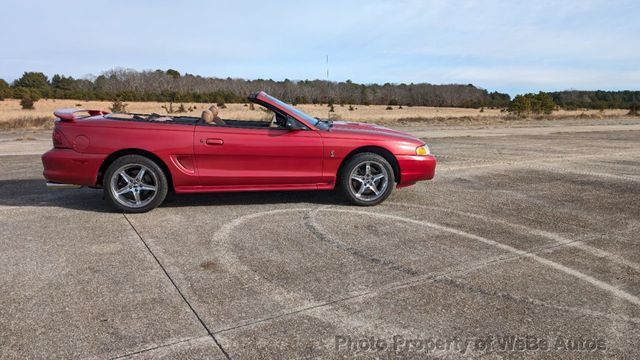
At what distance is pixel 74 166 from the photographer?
5.23 m

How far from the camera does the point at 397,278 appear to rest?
3.61 meters

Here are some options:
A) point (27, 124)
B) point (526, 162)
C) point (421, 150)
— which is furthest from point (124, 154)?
point (27, 124)

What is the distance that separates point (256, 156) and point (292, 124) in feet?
1.98

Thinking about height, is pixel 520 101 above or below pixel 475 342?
above

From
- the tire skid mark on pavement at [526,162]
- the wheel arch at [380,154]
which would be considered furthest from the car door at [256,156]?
the tire skid mark on pavement at [526,162]

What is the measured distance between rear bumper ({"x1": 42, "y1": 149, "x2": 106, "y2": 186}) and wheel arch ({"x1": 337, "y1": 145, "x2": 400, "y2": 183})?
284cm

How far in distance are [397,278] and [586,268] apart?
5.47 ft

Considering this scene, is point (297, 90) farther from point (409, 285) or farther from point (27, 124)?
point (409, 285)

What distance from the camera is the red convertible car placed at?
5254 mm

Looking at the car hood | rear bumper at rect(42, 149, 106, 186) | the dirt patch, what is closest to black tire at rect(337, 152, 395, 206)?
the car hood

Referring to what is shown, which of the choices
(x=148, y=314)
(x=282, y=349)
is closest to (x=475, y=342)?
(x=282, y=349)

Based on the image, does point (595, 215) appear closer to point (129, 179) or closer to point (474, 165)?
point (474, 165)

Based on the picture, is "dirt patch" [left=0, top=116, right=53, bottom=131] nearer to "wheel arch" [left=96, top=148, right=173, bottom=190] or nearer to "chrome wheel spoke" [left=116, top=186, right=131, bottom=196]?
"wheel arch" [left=96, top=148, right=173, bottom=190]

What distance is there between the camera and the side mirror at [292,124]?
563 cm
